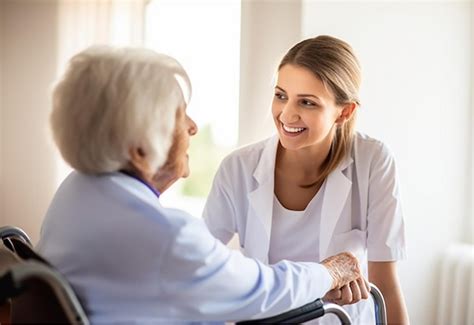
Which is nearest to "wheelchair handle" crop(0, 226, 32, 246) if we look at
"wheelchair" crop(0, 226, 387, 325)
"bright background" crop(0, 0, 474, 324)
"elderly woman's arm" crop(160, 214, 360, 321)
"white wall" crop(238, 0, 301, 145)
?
"wheelchair" crop(0, 226, 387, 325)

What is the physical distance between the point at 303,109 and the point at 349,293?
0.62m

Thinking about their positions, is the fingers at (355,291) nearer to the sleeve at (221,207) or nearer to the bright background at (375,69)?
the sleeve at (221,207)

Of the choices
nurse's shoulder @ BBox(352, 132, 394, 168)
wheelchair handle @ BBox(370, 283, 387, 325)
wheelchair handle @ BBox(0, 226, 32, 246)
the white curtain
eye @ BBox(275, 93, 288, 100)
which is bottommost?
wheelchair handle @ BBox(370, 283, 387, 325)

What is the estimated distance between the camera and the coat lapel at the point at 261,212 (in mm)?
1930

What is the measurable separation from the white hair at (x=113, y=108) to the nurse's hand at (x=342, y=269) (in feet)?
1.66

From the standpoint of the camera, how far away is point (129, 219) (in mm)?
1100

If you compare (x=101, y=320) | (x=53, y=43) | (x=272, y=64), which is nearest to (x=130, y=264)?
(x=101, y=320)

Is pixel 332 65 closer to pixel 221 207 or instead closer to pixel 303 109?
pixel 303 109

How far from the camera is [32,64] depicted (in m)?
3.43

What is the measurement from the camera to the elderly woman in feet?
3.59

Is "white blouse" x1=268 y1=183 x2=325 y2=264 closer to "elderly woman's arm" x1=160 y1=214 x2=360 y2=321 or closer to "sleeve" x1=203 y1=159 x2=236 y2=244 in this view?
"sleeve" x1=203 y1=159 x2=236 y2=244

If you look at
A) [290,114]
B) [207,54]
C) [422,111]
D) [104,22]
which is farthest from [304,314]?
[104,22]

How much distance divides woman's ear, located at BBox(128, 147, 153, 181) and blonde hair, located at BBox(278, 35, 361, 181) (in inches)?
31.9

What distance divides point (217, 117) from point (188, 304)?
7.28 ft
